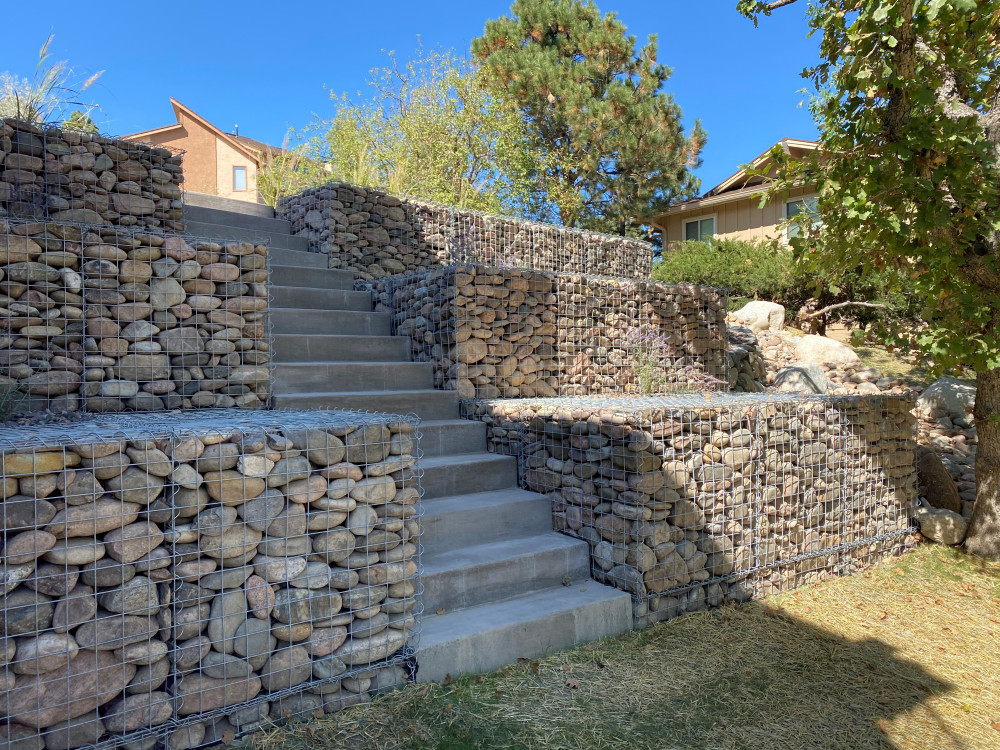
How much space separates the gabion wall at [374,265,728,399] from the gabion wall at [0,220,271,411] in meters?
1.54

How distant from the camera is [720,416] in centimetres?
401

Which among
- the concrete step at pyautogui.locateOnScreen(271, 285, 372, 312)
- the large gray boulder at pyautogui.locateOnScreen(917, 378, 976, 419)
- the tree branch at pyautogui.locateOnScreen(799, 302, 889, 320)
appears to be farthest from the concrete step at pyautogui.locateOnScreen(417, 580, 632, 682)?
the tree branch at pyautogui.locateOnScreen(799, 302, 889, 320)

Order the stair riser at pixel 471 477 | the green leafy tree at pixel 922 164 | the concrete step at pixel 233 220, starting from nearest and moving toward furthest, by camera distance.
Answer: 1. the green leafy tree at pixel 922 164
2. the stair riser at pixel 471 477
3. the concrete step at pixel 233 220

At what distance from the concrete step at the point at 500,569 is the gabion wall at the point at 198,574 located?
380 mm

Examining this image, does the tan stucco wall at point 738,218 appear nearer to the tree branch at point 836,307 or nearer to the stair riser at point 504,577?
the tree branch at point 836,307

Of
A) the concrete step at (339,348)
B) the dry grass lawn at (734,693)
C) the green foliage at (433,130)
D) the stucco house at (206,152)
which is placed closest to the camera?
the dry grass lawn at (734,693)

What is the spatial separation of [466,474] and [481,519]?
0.43 meters

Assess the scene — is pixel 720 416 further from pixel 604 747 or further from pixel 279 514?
pixel 279 514

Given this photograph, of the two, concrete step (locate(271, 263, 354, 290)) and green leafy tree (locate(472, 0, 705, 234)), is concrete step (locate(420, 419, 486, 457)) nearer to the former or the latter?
concrete step (locate(271, 263, 354, 290))

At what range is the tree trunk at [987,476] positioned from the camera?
5.02m

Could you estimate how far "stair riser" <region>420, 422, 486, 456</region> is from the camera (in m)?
4.42

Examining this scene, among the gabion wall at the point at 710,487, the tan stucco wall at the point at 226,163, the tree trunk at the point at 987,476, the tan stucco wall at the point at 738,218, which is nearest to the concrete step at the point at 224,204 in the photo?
the gabion wall at the point at 710,487

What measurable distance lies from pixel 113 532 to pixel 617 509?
100 inches

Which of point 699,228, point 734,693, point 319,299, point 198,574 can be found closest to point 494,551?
point 734,693
